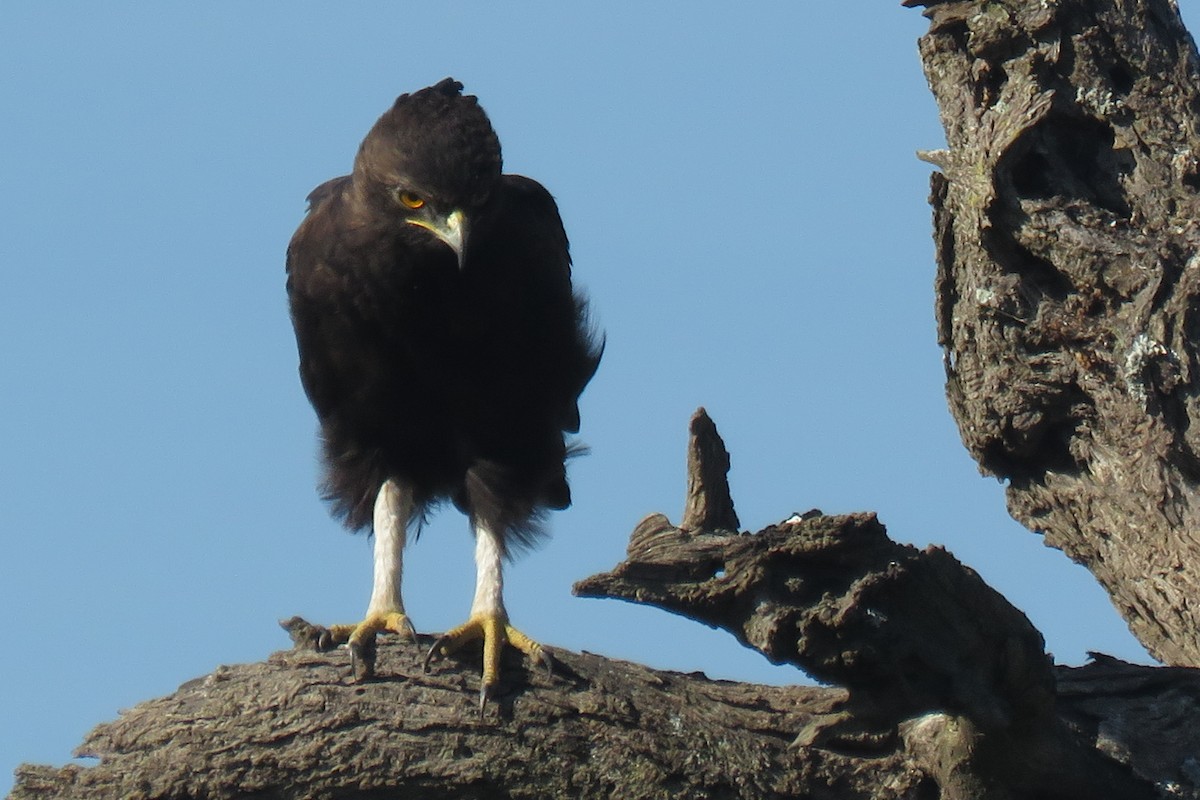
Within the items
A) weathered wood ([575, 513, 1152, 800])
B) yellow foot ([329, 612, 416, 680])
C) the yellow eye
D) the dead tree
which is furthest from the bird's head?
weathered wood ([575, 513, 1152, 800])

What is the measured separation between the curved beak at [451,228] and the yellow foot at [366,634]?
1397 mm

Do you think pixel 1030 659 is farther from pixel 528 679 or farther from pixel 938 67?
pixel 938 67

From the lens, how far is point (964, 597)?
14.6 ft

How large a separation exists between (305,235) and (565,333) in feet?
3.99

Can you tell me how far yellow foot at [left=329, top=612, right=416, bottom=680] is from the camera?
504cm

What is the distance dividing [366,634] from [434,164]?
77.3 inches

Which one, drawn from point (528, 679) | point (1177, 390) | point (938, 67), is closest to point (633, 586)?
point (528, 679)

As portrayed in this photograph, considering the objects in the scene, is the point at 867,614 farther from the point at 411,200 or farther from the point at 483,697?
the point at 411,200

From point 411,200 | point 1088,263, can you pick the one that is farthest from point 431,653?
point 1088,263

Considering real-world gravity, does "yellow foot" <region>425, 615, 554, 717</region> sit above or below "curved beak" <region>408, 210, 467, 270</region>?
below

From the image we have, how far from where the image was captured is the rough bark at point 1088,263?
18.5 ft

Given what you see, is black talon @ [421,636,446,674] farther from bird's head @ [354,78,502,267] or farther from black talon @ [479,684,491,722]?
bird's head @ [354,78,502,267]

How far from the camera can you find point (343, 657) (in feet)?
16.8

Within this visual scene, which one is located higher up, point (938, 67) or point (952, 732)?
point (938, 67)
